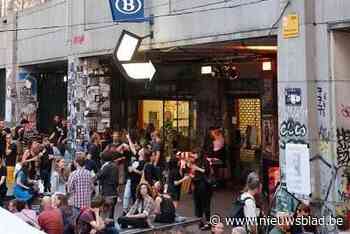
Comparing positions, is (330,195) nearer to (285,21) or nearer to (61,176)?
(285,21)

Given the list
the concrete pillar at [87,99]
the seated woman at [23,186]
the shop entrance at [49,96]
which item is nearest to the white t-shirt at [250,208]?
the seated woman at [23,186]

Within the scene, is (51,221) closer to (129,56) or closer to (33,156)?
(33,156)

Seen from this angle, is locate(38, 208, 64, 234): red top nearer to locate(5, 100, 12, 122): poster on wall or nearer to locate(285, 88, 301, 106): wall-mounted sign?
locate(285, 88, 301, 106): wall-mounted sign

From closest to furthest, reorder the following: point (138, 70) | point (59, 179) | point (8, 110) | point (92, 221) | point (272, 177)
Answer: point (92, 221), point (272, 177), point (59, 179), point (138, 70), point (8, 110)

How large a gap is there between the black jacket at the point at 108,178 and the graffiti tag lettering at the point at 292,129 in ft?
11.4

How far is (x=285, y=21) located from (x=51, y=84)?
1665 centimetres

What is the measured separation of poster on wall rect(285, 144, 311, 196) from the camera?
10.8 meters

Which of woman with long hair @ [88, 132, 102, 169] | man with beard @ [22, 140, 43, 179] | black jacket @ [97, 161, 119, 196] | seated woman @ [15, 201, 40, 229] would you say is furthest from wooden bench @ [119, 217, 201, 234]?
man with beard @ [22, 140, 43, 179]

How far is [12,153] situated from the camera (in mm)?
16094

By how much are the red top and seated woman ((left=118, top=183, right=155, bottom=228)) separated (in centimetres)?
160

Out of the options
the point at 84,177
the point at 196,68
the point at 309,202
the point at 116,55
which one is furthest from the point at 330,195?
the point at 196,68

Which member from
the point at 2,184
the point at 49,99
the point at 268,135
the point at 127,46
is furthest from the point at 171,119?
the point at 2,184

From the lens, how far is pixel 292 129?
1125 cm

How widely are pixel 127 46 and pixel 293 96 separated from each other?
5.03 m
